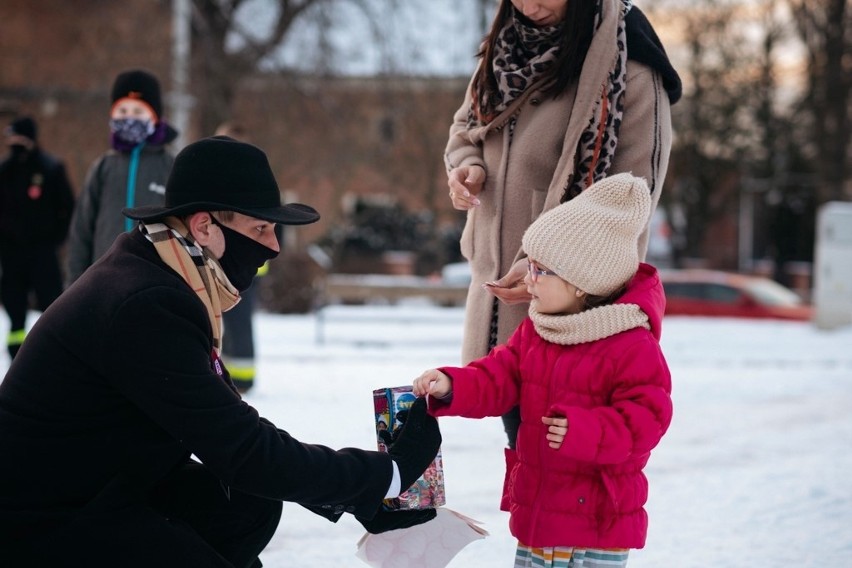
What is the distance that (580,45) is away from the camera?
3262mm

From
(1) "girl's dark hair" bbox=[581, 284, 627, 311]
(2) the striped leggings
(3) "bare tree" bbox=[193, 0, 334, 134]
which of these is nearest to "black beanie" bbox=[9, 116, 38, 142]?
(1) "girl's dark hair" bbox=[581, 284, 627, 311]

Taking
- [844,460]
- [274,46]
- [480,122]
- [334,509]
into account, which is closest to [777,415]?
[844,460]

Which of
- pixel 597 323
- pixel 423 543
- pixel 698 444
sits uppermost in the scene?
pixel 597 323

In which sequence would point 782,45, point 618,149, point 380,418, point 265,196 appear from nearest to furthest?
point 265,196 → point 380,418 → point 618,149 → point 782,45

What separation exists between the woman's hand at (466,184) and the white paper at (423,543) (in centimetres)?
93

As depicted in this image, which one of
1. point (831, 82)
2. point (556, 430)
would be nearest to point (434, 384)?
point (556, 430)

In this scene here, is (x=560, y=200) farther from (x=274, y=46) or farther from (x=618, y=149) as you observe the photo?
(x=274, y=46)

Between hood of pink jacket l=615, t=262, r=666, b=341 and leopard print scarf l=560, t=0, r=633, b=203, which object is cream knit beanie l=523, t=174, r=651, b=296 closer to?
hood of pink jacket l=615, t=262, r=666, b=341

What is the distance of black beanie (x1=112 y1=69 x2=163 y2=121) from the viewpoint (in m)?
5.73

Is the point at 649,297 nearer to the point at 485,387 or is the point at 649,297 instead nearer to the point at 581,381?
the point at 581,381

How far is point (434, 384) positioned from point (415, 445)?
0.18 m

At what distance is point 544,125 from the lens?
3.34m

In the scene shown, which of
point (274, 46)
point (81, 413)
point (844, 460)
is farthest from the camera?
point (274, 46)

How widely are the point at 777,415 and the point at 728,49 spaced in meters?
24.2
